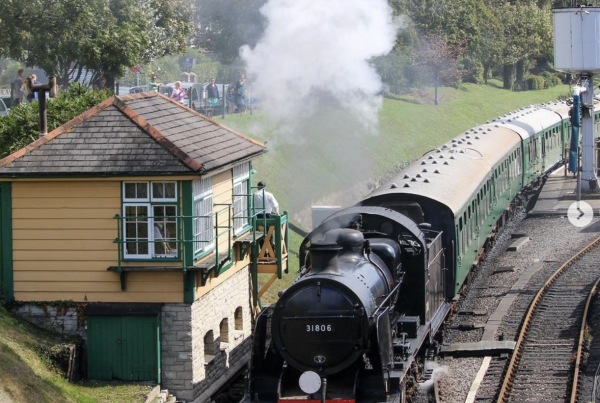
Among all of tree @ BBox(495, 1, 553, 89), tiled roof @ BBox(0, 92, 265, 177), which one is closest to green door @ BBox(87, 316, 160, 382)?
tiled roof @ BBox(0, 92, 265, 177)

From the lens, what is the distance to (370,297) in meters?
13.4

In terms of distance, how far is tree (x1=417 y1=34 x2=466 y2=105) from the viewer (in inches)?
1980

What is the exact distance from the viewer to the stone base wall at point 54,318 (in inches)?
645

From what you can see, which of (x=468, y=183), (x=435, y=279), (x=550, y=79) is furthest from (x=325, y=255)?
(x=550, y=79)

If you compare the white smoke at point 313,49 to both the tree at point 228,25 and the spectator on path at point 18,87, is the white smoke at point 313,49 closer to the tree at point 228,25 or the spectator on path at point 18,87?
the tree at point 228,25

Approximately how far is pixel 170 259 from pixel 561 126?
30207 mm

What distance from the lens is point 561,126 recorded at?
4288cm

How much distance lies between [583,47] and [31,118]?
2364 centimetres

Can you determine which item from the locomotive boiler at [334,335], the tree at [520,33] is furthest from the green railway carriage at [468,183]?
the tree at [520,33]

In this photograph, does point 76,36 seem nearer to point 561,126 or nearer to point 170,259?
point 170,259

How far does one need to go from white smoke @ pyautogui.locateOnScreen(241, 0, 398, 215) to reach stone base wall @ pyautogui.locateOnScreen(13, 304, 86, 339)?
9205mm

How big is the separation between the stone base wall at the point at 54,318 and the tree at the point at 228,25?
13168mm

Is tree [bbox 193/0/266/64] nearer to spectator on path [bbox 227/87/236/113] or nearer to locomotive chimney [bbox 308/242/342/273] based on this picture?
spectator on path [bbox 227/87/236/113]

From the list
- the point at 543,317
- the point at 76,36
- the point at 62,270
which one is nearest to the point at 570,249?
the point at 543,317
